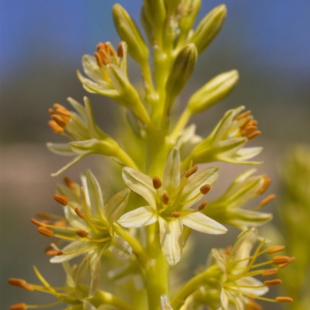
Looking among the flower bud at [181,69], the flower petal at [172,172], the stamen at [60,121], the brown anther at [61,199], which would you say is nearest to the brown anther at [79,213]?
the brown anther at [61,199]

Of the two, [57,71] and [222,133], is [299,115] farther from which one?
[222,133]

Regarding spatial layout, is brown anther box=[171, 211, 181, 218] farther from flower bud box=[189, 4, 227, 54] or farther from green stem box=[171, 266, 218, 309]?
flower bud box=[189, 4, 227, 54]

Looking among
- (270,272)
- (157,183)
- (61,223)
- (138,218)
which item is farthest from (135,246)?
(270,272)

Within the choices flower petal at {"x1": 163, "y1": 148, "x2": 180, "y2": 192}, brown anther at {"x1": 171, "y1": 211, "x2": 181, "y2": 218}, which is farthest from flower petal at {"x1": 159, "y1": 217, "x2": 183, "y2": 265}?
flower petal at {"x1": 163, "y1": 148, "x2": 180, "y2": 192}

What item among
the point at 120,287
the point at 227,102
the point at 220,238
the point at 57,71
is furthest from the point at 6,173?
the point at 120,287

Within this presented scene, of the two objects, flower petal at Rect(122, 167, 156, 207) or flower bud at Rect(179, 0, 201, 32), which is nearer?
flower petal at Rect(122, 167, 156, 207)
